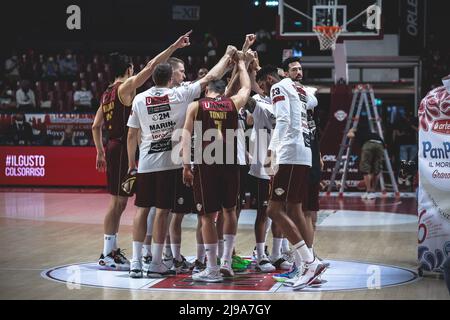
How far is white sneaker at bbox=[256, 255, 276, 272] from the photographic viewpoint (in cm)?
898

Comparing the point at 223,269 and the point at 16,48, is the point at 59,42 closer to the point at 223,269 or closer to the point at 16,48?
the point at 16,48

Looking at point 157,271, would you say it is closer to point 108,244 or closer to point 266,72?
point 108,244

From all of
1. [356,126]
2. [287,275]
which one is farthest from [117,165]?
[356,126]

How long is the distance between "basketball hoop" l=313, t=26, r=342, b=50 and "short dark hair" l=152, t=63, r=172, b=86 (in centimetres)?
1118

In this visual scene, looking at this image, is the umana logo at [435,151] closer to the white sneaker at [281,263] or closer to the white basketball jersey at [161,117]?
the white sneaker at [281,263]

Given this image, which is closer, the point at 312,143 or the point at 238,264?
the point at 312,143

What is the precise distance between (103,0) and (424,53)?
10.7 m

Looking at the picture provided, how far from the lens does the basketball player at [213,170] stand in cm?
816

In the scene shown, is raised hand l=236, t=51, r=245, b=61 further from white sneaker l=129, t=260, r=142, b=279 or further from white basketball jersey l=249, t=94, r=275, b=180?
white sneaker l=129, t=260, r=142, b=279

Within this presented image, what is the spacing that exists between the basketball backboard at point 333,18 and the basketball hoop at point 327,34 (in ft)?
1.04

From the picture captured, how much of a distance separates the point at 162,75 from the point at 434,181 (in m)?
2.92

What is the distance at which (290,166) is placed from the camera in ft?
26.6

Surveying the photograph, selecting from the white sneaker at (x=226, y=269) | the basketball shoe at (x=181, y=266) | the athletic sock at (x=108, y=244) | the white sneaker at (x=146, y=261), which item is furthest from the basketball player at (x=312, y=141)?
A: the athletic sock at (x=108, y=244)

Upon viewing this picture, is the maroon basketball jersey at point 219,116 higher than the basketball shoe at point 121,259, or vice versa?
→ the maroon basketball jersey at point 219,116
